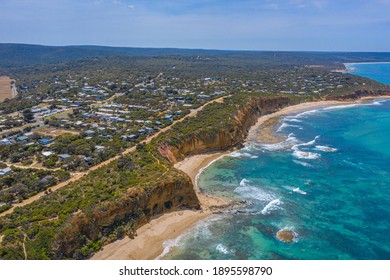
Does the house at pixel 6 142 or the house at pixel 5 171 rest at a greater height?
the house at pixel 6 142

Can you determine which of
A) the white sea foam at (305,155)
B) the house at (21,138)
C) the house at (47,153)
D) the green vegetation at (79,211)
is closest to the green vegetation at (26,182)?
the green vegetation at (79,211)

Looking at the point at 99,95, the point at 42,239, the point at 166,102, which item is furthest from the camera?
the point at 99,95

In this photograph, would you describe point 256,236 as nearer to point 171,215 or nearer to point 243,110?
A: point 171,215

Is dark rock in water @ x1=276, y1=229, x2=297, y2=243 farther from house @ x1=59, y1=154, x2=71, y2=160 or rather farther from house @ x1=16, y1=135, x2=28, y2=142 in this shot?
house @ x1=16, y1=135, x2=28, y2=142

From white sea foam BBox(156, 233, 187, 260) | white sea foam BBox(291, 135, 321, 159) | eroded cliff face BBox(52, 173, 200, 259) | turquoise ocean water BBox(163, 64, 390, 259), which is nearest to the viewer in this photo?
eroded cliff face BBox(52, 173, 200, 259)

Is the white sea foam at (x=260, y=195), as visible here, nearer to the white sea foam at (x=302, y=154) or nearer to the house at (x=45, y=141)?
the white sea foam at (x=302, y=154)

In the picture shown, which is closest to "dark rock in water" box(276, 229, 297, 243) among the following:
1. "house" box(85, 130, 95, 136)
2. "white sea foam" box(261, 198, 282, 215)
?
"white sea foam" box(261, 198, 282, 215)
